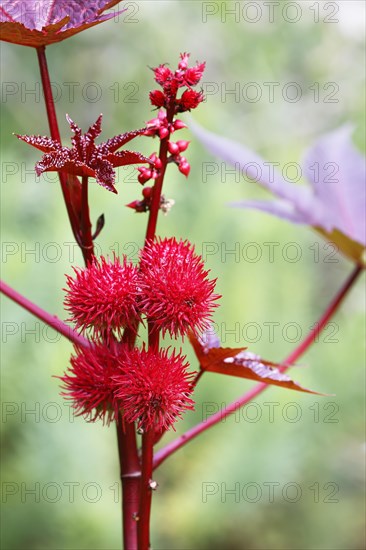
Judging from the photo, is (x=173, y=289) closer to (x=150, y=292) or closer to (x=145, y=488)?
(x=150, y=292)

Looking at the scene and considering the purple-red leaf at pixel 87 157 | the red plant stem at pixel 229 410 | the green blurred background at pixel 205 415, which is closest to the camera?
the purple-red leaf at pixel 87 157

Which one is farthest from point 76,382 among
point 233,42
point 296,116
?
point 296,116

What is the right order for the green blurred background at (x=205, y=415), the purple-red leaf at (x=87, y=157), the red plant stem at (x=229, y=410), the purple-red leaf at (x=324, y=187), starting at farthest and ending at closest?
the green blurred background at (x=205, y=415) < the purple-red leaf at (x=324, y=187) < the red plant stem at (x=229, y=410) < the purple-red leaf at (x=87, y=157)

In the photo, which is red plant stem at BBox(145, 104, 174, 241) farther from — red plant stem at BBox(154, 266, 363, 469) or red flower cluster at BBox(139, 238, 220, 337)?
red plant stem at BBox(154, 266, 363, 469)

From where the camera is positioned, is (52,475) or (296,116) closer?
(52,475)

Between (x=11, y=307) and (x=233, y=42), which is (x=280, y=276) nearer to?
(x=11, y=307)

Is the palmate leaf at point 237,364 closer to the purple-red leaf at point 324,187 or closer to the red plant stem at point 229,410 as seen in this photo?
the red plant stem at point 229,410

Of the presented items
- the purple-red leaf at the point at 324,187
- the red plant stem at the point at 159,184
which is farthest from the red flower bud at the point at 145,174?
the purple-red leaf at the point at 324,187
